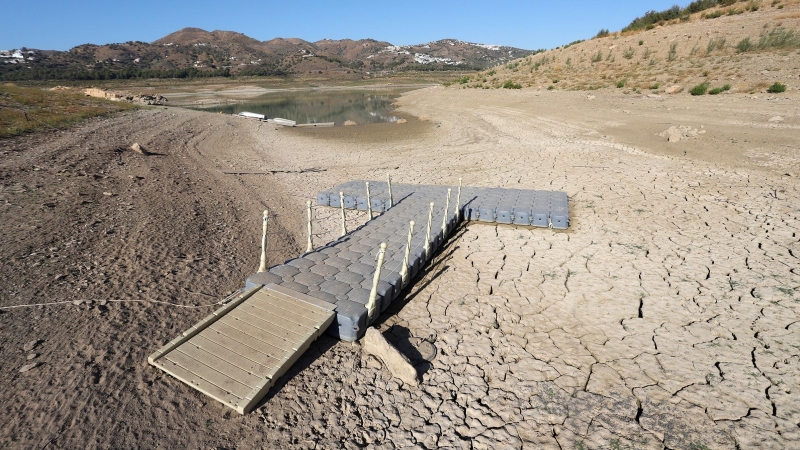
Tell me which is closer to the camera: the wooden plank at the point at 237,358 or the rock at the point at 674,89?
the wooden plank at the point at 237,358

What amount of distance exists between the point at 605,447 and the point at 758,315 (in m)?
4.01

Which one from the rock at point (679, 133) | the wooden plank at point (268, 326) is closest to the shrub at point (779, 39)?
the rock at point (679, 133)

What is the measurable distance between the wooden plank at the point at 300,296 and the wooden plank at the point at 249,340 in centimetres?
82

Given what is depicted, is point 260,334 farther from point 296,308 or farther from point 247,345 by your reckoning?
point 296,308

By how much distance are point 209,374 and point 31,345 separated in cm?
239

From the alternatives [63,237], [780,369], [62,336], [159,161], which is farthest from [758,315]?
[159,161]

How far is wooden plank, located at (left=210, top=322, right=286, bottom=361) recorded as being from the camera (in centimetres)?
450

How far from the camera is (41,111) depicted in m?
20.7

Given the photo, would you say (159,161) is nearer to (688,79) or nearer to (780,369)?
(780,369)

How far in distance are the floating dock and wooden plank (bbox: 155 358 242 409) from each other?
1cm

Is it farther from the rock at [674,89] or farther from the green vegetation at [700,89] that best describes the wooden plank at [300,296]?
the rock at [674,89]

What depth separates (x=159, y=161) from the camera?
48.6 ft

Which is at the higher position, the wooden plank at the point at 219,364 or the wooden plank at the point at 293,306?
the wooden plank at the point at 293,306

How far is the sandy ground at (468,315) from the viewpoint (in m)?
3.88
